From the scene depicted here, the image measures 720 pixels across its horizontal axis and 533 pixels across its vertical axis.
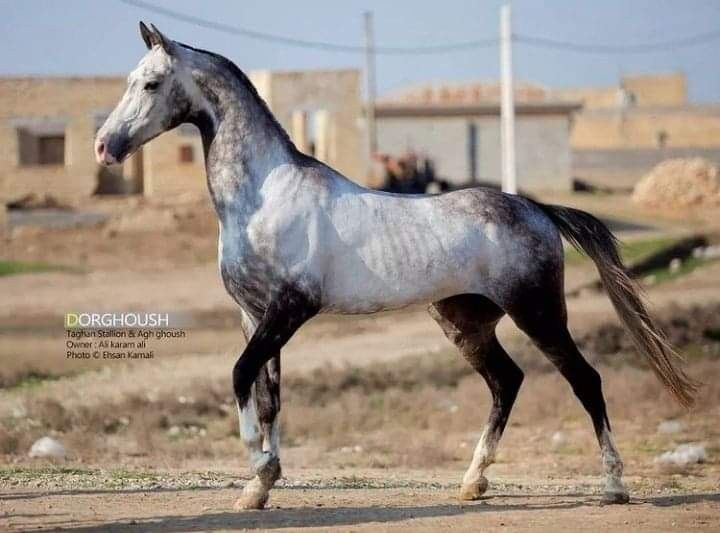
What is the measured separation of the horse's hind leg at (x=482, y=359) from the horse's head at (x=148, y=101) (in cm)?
189

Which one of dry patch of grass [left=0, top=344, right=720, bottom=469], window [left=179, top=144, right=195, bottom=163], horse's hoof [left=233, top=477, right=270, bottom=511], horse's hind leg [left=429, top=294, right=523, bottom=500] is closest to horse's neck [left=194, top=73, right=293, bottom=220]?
horse's hind leg [left=429, top=294, right=523, bottom=500]

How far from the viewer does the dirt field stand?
7746 millimetres

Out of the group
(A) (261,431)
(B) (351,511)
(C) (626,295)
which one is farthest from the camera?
(C) (626,295)

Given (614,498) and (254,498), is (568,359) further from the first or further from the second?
(254,498)

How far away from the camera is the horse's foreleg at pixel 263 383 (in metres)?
7.37

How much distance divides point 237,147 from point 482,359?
1.93 meters

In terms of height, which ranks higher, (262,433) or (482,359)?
(482,359)

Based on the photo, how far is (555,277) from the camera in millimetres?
8031

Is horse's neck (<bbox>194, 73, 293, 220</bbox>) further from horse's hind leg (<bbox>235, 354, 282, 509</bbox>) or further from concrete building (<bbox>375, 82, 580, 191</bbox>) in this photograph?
concrete building (<bbox>375, 82, 580, 191</bbox>)

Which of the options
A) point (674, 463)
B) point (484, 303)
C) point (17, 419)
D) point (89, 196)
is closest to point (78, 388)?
point (17, 419)

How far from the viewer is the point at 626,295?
27.2 feet

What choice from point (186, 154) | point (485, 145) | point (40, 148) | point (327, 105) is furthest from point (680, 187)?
point (40, 148)

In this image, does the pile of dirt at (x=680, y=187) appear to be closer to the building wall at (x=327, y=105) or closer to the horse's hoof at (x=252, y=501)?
the building wall at (x=327, y=105)

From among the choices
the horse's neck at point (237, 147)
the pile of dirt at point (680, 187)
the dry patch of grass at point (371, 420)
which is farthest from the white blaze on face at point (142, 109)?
the pile of dirt at point (680, 187)
